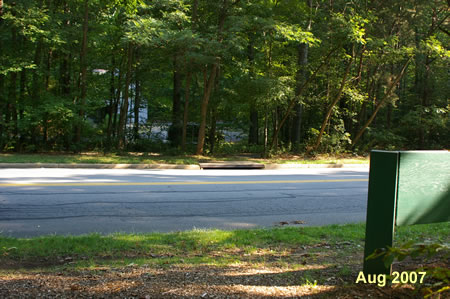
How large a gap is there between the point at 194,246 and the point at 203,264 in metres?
1.13

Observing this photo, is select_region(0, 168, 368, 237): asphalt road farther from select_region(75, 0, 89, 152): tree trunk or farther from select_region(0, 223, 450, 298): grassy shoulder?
select_region(75, 0, 89, 152): tree trunk

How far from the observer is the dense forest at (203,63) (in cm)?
1770

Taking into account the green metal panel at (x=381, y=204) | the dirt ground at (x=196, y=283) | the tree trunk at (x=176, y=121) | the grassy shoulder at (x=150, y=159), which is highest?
the tree trunk at (x=176, y=121)

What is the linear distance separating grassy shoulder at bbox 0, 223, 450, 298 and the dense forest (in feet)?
39.2

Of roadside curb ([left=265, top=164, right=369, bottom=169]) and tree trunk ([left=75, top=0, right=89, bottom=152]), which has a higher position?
tree trunk ([left=75, top=0, right=89, bottom=152])

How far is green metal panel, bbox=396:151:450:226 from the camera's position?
3.55m

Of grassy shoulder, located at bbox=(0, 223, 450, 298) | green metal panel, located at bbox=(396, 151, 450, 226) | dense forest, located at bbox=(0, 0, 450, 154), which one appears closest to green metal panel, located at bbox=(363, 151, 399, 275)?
green metal panel, located at bbox=(396, 151, 450, 226)

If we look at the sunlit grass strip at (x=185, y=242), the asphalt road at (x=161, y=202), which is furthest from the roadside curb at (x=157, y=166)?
the sunlit grass strip at (x=185, y=242)

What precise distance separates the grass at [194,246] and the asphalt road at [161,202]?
1011 mm

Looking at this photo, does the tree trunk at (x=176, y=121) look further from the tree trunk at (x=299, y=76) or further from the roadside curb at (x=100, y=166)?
the tree trunk at (x=299, y=76)

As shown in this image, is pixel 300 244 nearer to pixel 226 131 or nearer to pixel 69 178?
pixel 69 178

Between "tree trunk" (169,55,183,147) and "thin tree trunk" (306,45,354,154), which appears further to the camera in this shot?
"tree trunk" (169,55,183,147)

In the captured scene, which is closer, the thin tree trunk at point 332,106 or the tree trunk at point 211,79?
the tree trunk at point 211,79

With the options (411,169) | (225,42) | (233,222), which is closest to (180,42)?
(225,42)
